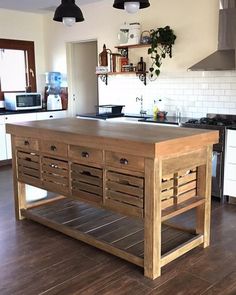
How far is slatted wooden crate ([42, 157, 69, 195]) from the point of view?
3146mm

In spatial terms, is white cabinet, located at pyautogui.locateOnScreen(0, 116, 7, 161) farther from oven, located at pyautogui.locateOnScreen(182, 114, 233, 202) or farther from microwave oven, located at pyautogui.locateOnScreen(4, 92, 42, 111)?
oven, located at pyautogui.locateOnScreen(182, 114, 233, 202)

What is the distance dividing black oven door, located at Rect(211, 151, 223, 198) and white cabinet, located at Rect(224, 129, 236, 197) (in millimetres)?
56

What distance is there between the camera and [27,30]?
6859 millimetres

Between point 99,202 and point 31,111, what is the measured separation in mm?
3940

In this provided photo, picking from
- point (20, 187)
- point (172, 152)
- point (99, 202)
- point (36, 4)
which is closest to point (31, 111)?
point (36, 4)

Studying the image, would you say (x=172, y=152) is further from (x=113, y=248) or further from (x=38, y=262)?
(x=38, y=262)

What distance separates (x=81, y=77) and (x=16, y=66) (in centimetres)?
124

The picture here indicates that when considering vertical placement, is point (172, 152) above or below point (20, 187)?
above

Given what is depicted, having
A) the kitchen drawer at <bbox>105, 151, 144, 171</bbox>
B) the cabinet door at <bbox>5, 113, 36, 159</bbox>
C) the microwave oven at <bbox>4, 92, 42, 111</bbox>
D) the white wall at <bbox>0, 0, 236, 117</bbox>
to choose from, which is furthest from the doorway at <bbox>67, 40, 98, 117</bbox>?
the kitchen drawer at <bbox>105, 151, 144, 171</bbox>

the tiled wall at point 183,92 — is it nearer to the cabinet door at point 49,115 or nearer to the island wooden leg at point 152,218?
the cabinet door at point 49,115

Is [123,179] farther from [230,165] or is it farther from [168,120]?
[168,120]

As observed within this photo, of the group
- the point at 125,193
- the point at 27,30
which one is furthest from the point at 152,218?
the point at 27,30

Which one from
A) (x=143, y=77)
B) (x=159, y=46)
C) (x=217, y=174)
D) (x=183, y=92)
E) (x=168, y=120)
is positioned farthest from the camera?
(x=143, y=77)

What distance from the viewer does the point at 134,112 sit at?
19.1 feet
